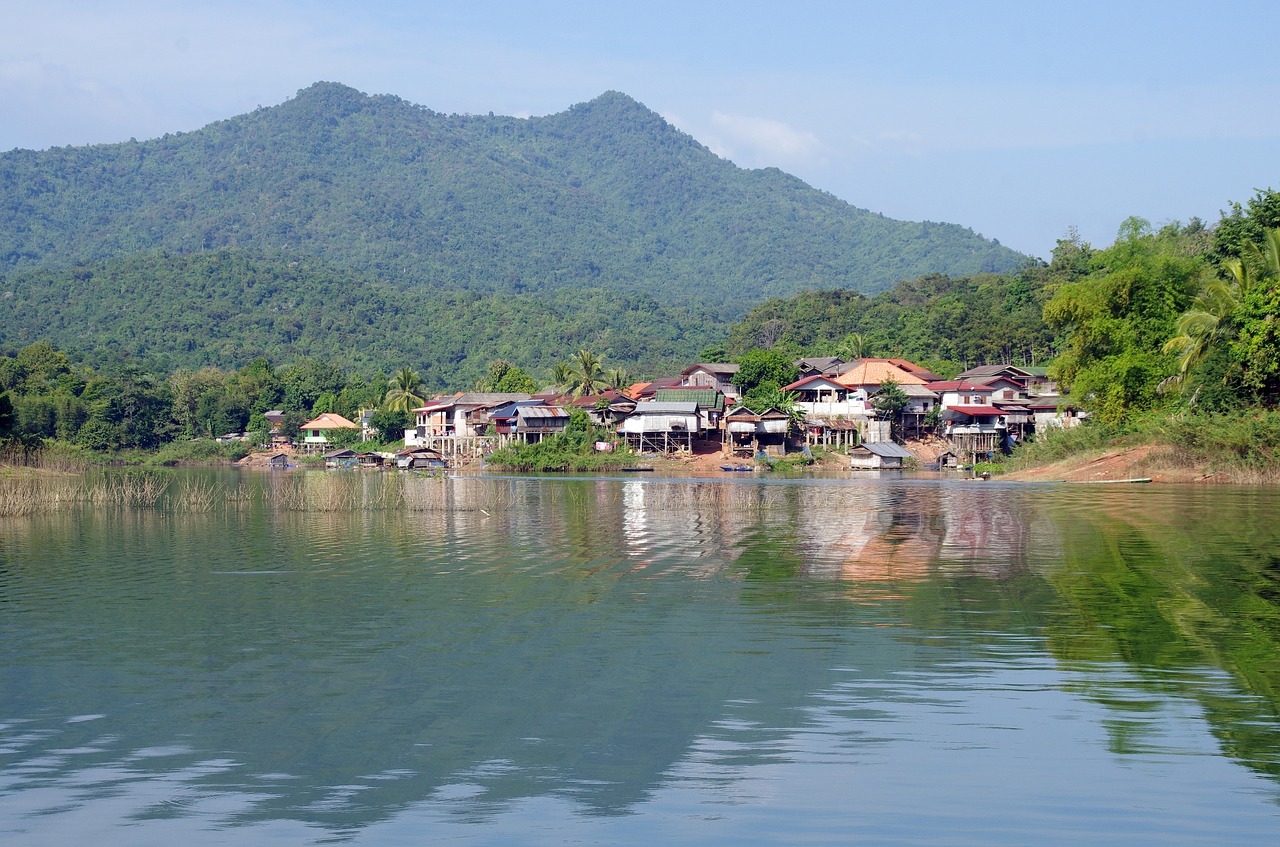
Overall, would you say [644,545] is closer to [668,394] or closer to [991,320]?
Result: [668,394]

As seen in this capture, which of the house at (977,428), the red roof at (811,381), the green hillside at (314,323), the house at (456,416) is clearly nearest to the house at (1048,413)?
the house at (977,428)

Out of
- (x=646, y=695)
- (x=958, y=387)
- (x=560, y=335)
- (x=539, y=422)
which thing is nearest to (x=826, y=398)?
(x=958, y=387)

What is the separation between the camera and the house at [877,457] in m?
77.4

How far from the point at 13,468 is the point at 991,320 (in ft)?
276

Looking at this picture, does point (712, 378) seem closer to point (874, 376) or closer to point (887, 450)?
point (874, 376)

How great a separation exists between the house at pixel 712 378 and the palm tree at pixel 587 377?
8.48 meters

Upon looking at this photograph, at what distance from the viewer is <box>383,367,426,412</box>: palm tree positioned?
107 m

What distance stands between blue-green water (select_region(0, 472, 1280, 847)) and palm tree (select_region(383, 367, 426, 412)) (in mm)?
81751

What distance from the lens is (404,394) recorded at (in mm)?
108125

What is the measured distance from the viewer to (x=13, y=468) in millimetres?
44000

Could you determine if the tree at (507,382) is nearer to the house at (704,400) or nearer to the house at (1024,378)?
the house at (704,400)

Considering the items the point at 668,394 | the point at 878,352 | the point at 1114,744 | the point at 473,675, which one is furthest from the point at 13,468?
the point at 878,352

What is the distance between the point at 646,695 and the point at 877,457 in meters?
67.9

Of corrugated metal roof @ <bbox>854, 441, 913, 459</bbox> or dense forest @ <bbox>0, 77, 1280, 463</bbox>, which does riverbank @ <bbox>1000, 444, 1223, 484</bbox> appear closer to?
dense forest @ <bbox>0, 77, 1280, 463</bbox>
